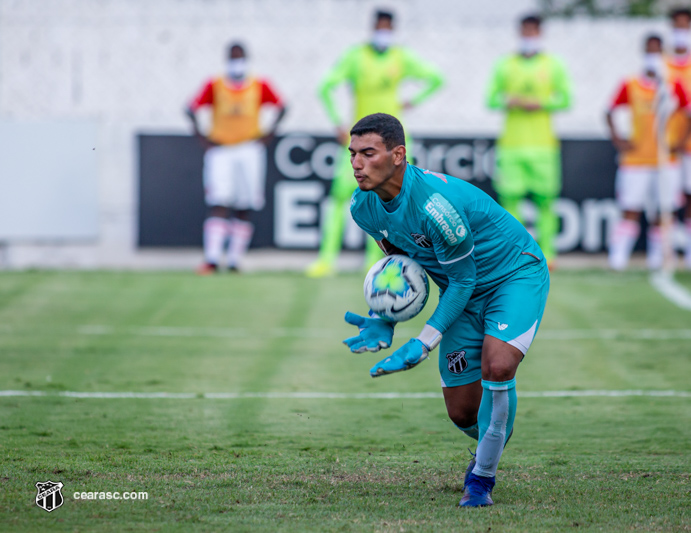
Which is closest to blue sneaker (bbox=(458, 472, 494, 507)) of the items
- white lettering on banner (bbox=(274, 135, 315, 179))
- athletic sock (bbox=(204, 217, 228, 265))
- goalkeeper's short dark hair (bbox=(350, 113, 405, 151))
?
goalkeeper's short dark hair (bbox=(350, 113, 405, 151))

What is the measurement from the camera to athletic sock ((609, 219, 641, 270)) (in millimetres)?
13477

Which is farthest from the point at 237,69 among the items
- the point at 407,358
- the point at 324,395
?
the point at 407,358

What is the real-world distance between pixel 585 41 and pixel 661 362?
8.01 meters

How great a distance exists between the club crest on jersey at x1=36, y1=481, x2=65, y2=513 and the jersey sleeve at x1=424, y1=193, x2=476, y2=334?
6.20 feet

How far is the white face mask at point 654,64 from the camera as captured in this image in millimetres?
13117

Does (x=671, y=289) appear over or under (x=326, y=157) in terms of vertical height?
under

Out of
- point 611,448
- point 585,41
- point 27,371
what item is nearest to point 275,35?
point 585,41

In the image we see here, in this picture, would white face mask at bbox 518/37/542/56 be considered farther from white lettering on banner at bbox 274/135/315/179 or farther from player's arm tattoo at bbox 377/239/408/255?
player's arm tattoo at bbox 377/239/408/255

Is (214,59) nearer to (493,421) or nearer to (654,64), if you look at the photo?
(654,64)

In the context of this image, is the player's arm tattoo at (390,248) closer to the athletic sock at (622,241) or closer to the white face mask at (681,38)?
the athletic sock at (622,241)

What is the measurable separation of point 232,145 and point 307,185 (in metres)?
1.34

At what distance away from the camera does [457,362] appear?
5.09 metres

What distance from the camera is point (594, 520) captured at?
445cm

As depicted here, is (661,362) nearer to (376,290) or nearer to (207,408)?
(207,408)
